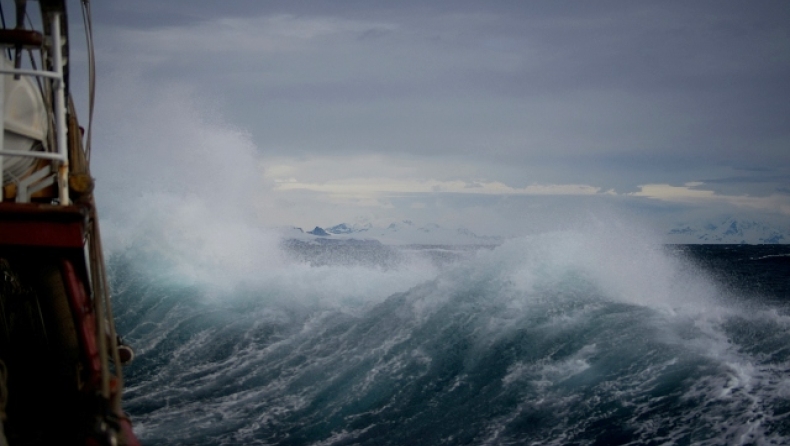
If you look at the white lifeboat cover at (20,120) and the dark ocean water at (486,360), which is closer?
the white lifeboat cover at (20,120)

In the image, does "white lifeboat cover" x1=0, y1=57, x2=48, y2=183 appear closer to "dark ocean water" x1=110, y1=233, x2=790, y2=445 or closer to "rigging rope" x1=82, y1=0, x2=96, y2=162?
"rigging rope" x1=82, y1=0, x2=96, y2=162

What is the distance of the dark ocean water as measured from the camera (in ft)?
27.6

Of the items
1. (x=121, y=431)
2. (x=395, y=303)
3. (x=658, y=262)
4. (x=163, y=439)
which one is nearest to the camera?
(x=121, y=431)

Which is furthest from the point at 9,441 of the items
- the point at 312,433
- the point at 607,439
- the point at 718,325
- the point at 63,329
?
the point at 718,325

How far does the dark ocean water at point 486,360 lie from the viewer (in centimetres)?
841

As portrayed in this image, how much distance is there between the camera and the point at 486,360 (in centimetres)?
1091

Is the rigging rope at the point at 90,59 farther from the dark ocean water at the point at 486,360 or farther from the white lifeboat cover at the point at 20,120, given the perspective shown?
the dark ocean water at the point at 486,360

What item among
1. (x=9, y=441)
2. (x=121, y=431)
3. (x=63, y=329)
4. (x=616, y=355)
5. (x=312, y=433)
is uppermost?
(x=63, y=329)

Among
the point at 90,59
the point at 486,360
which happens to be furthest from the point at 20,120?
the point at 486,360

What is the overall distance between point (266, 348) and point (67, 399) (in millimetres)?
8741

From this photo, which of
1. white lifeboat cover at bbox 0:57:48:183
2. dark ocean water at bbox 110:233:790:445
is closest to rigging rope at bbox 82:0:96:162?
white lifeboat cover at bbox 0:57:48:183

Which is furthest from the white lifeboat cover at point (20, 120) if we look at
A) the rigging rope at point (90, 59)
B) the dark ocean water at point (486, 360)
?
the dark ocean water at point (486, 360)

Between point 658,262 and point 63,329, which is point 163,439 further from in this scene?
point 658,262

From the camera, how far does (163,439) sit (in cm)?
870
